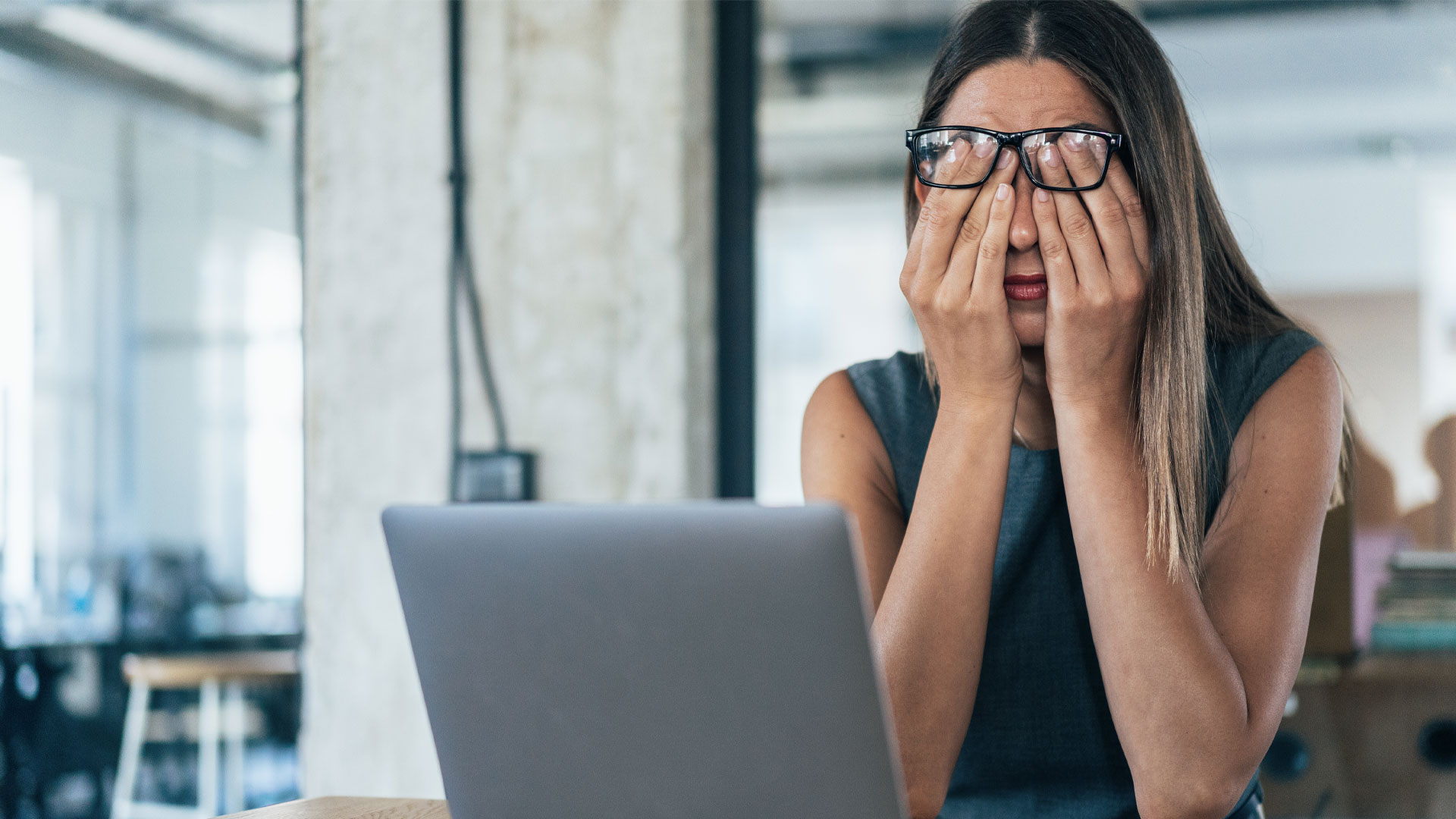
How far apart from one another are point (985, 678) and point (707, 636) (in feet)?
1.91

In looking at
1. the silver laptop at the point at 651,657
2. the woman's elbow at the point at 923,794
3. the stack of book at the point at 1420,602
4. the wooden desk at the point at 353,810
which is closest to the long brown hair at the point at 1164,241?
the woman's elbow at the point at 923,794

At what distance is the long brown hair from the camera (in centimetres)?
90

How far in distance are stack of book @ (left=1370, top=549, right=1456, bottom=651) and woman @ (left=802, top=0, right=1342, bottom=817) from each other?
87 centimetres

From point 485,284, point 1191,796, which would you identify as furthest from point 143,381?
point 1191,796

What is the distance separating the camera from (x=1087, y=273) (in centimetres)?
88

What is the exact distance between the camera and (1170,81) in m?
0.97

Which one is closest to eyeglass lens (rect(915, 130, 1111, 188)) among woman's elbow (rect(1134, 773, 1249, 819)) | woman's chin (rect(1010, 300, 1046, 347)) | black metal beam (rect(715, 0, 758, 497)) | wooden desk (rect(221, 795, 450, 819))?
woman's chin (rect(1010, 300, 1046, 347))

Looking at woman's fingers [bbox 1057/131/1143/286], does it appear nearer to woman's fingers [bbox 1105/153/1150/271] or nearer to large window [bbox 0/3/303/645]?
woman's fingers [bbox 1105/153/1150/271]

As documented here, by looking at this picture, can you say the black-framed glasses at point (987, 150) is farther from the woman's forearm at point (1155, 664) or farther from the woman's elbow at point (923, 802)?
the woman's elbow at point (923, 802)

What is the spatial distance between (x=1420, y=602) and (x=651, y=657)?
5.13 feet

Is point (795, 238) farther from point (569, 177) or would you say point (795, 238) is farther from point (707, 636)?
point (707, 636)

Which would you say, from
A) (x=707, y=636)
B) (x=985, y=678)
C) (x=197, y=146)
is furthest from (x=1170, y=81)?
(x=197, y=146)

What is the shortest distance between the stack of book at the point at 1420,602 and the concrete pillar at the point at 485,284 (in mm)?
1055

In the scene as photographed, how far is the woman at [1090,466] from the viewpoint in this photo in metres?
0.81
